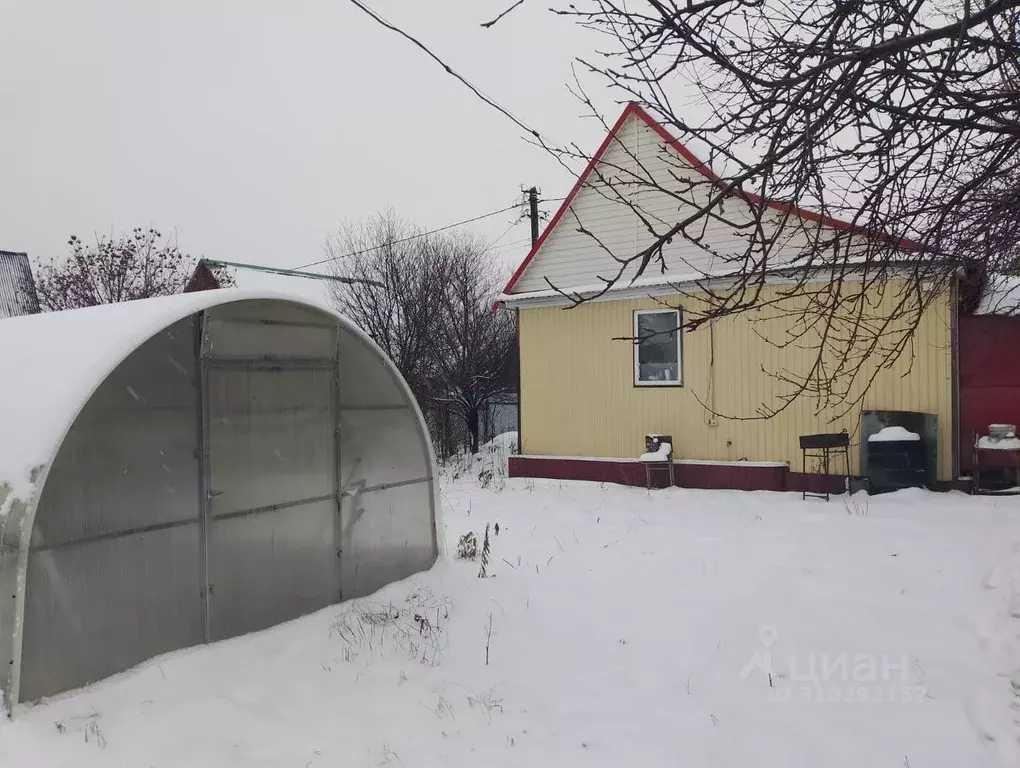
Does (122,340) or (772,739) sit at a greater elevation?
(122,340)

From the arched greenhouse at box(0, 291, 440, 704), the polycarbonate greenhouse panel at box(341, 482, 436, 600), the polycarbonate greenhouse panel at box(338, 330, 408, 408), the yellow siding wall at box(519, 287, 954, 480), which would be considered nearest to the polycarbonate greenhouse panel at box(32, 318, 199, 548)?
the arched greenhouse at box(0, 291, 440, 704)

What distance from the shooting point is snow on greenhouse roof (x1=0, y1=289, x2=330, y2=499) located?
4.11 meters

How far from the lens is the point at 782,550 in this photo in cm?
741

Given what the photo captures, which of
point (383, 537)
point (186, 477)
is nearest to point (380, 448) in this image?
point (383, 537)

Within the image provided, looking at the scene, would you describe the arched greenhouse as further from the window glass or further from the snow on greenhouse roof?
the window glass

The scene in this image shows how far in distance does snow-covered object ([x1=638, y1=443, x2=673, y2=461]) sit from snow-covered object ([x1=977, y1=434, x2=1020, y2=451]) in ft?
14.0

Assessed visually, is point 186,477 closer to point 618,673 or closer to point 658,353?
point 618,673

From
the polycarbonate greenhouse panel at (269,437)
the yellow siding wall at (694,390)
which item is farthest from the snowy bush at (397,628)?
the yellow siding wall at (694,390)

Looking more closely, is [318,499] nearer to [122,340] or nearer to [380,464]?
[380,464]

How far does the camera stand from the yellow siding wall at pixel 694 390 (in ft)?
32.0

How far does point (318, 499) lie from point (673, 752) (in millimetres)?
3497

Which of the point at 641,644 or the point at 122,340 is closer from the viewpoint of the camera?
the point at 122,340

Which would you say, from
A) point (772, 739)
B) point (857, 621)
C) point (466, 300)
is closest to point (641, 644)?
point (772, 739)

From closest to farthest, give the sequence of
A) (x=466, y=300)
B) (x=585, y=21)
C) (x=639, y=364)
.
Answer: (x=585, y=21)
(x=639, y=364)
(x=466, y=300)
